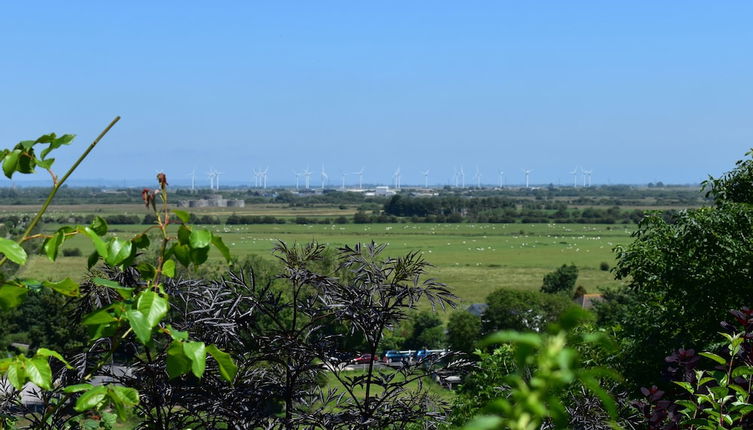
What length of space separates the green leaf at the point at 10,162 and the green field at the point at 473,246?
202ft

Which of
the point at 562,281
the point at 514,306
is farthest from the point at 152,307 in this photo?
the point at 562,281

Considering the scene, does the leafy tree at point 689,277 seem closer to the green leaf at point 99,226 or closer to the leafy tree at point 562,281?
the green leaf at point 99,226

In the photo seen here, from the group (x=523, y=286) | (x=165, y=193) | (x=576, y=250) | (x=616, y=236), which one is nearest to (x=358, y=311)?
(x=165, y=193)

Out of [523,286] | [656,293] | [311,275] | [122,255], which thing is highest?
[122,255]

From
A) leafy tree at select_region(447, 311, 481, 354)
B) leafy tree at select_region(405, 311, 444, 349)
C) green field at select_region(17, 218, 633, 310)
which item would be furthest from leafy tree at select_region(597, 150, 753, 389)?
green field at select_region(17, 218, 633, 310)

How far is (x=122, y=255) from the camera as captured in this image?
2.12 meters

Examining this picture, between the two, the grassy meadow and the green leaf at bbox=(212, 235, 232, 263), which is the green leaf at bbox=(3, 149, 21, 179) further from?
the grassy meadow

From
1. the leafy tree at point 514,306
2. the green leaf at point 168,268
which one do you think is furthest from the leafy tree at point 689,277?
the leafy tree at point 514,306

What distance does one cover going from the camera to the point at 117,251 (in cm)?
212

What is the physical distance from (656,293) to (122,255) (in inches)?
756

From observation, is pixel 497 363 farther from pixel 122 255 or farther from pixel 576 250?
pixel 576 250

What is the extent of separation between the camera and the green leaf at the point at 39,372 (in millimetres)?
2049

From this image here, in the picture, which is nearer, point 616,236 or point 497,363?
point 497,363

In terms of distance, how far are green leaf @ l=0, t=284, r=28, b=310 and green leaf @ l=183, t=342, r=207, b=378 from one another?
495 mm
